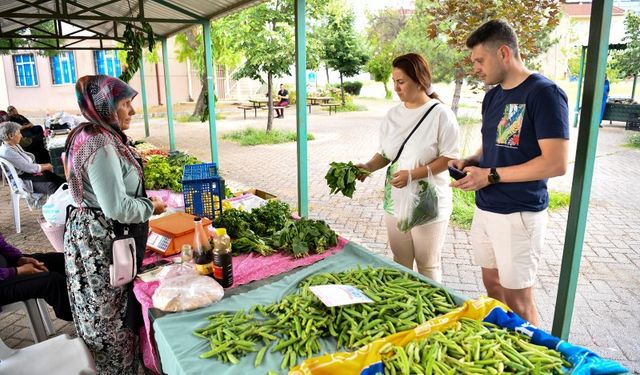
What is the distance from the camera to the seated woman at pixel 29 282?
2967 millimetres

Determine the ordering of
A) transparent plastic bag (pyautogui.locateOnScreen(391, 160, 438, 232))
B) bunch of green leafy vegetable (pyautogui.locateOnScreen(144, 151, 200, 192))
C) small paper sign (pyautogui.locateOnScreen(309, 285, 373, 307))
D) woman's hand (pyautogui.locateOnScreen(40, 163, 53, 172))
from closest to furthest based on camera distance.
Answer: small paper sign (pyautogui.locateOnScreen(309, 285, 373, 307)) → transparent plastic bag (pyautogui.locateOnScreen(391, 160, 438, 232)) → bunch of green leafy vegetable (pyautogui.locateOnScreen(144, 151, 200, 192)) → woman's hand (pyautogui.locateOnScreen(40, 163, 53, 172))

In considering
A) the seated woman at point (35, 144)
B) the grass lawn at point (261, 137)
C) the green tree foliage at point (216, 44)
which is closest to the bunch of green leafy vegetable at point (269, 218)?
the seated woman at point (35, 144)

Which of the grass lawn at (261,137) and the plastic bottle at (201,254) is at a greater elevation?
the plastic bottle at (201,254)

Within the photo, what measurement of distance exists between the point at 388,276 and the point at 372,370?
0.84m

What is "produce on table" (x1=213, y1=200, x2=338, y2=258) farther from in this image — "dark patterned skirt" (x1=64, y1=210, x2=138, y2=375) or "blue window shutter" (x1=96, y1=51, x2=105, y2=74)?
"blue window shutter" (x1=96, y1=51, x2=105, y2=74)

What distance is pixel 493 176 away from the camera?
→ 2.39m

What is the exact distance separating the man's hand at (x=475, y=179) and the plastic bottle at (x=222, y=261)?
4.57 feet

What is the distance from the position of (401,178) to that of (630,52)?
504 inches

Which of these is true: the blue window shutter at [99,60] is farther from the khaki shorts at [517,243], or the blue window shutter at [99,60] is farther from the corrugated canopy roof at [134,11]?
the khaki shorts at [517,243]

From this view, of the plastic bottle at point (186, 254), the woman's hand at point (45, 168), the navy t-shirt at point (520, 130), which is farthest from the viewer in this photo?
the woman's hand at point (45, 168)

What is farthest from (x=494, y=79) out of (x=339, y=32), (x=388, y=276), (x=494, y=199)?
(x=339, y=32)

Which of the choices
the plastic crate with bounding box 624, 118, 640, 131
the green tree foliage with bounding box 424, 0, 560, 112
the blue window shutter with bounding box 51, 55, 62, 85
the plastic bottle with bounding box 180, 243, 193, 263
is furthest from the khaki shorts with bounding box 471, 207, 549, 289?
the blue window shutter with bounding box 51, 55, 62, 85

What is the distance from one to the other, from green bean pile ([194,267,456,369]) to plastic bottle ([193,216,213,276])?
0.45 metres

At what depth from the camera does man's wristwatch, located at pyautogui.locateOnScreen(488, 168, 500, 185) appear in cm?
238
